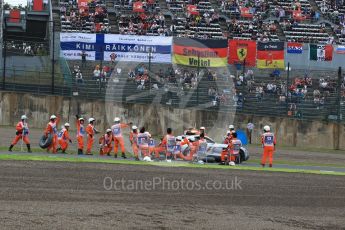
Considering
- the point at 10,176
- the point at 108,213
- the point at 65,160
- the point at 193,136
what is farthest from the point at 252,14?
the point at 108,213

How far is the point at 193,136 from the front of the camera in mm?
30922

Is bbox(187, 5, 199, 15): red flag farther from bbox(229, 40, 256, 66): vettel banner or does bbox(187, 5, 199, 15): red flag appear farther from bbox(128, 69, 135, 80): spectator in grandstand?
bbox(128, 69, 135, 80): spectator in grandstand

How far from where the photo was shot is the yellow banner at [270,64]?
45.0 meters

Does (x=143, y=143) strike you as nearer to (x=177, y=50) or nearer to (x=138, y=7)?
(x=177, y=50)

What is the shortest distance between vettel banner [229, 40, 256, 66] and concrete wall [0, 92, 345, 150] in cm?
577

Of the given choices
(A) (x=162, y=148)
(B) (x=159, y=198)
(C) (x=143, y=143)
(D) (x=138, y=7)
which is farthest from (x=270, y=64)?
(B) (x=159, y=198)

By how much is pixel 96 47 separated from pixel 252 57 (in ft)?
28.3

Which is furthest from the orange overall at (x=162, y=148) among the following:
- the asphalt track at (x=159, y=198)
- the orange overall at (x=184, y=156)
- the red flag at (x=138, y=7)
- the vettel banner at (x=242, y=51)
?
the red flag at (x=138, y=7)

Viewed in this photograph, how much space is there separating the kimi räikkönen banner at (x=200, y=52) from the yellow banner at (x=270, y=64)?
1.90 meters

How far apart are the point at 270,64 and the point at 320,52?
14.3 feet

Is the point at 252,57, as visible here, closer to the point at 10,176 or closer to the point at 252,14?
the point at 252,14

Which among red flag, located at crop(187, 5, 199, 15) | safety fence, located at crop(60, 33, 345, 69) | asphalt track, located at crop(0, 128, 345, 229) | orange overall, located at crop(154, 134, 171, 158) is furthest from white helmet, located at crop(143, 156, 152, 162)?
red flag, located at crop(187, 5, 199, 15)

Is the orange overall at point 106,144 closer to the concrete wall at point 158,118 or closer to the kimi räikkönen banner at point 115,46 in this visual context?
the concrete wall at point 158,118

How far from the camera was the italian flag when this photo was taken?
159 feet
